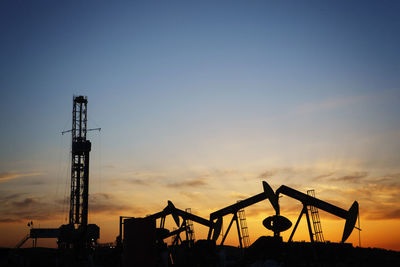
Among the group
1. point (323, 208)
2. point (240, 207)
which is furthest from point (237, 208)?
point (323, 208)

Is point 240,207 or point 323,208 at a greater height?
point 240,207

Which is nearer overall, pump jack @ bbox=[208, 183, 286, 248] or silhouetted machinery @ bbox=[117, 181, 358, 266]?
silhouetted machinery @ bbox=[117, 181, 358, 266]

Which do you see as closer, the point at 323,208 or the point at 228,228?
the point at 323,208

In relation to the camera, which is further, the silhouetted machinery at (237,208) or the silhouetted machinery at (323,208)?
the silhouetted machinery at (237,208)

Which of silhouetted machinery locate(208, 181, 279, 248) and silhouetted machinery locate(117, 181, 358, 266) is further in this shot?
silhouetted machinery locate(208, 181, 279, 248)

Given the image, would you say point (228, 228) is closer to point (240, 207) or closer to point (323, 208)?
point (240, 207)

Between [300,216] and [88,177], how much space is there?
5052 cm

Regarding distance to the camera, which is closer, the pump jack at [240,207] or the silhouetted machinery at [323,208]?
the silhouetted machinery at [323,208]

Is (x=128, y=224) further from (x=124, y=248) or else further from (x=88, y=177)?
(x=88, y=177)

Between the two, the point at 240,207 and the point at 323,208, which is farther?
the point at 240,207

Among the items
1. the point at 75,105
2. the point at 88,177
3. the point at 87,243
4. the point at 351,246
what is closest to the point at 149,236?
the point at 351,246

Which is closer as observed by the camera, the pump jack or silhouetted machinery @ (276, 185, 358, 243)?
silhouetted machinery @ (276, 185, 358, 243)

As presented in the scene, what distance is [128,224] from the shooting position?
28.7 m

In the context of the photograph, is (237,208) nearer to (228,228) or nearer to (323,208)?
(228,228)
